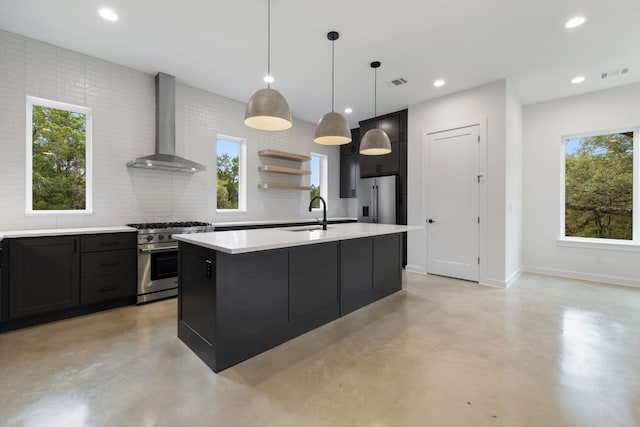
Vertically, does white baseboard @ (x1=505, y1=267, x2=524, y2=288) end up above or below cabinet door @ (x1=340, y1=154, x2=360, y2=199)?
below

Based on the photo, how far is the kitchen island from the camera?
198cm

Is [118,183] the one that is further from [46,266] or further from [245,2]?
[245,2]

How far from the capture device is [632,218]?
4.27 metres

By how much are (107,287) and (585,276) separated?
6.82 m

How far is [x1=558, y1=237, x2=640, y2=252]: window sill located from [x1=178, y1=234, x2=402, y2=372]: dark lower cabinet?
13.4ft

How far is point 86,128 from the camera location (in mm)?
3482

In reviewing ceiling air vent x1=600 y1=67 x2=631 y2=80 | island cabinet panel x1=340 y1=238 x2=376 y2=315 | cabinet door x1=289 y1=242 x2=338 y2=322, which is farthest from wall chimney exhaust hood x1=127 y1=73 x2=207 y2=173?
ceiling air vent x1=600 y1=67 x2=631 y2=80

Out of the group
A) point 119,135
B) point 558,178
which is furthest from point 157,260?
point 558,178

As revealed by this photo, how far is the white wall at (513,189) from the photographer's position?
13.4 feet

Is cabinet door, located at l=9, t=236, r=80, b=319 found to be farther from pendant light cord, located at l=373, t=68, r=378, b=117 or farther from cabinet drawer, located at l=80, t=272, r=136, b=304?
pendant light cord, located at l=373, t=68, r=378, b=117

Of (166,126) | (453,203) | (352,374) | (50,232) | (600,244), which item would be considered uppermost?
(166,126)

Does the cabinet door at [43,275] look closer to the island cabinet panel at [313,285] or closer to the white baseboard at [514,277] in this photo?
the island cabinet panel at [313,285]

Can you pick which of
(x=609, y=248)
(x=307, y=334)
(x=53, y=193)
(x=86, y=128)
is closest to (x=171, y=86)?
(x=86, y=128)

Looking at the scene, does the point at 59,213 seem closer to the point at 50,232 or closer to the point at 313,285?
the point at 50,232
